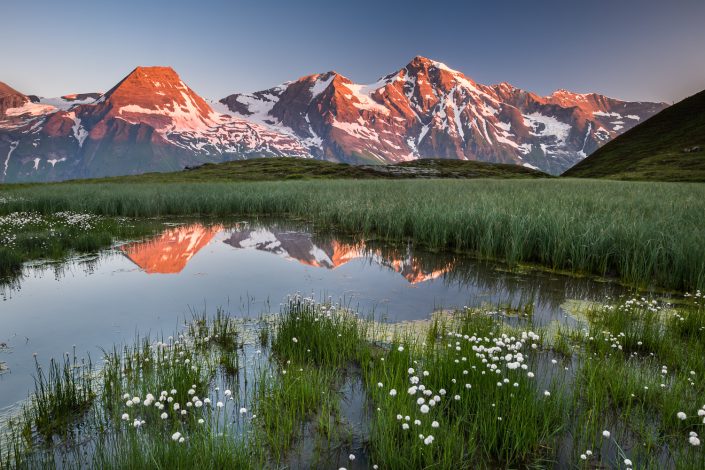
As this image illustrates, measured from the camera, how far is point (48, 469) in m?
3.32

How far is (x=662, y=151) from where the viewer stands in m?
98.5

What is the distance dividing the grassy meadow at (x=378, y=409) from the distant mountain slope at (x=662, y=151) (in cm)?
7552

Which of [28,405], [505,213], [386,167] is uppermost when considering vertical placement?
[386,167]

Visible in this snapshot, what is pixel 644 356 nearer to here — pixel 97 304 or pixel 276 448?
pixel 276 448

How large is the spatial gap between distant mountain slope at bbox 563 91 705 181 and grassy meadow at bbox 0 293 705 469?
75.5 metres

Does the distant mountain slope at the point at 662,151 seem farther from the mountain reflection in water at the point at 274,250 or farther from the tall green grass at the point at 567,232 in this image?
the mountain reflection in water at the point at 274,250

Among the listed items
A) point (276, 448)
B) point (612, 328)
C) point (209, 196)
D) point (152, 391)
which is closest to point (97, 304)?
point (152, 391)

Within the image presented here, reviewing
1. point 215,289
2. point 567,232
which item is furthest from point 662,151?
point 215,289

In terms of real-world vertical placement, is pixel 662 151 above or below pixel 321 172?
above

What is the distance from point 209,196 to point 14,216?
11.2m

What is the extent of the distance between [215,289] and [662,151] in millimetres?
125610

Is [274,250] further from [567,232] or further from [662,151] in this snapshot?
[662,151]

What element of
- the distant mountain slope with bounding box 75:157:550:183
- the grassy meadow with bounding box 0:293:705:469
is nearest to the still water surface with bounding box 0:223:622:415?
the grassy meadow with bounding box 0:293:705:469

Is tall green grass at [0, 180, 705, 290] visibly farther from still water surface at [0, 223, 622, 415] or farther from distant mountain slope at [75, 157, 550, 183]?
distant mountain slope at [75, 157, 550, 183]
